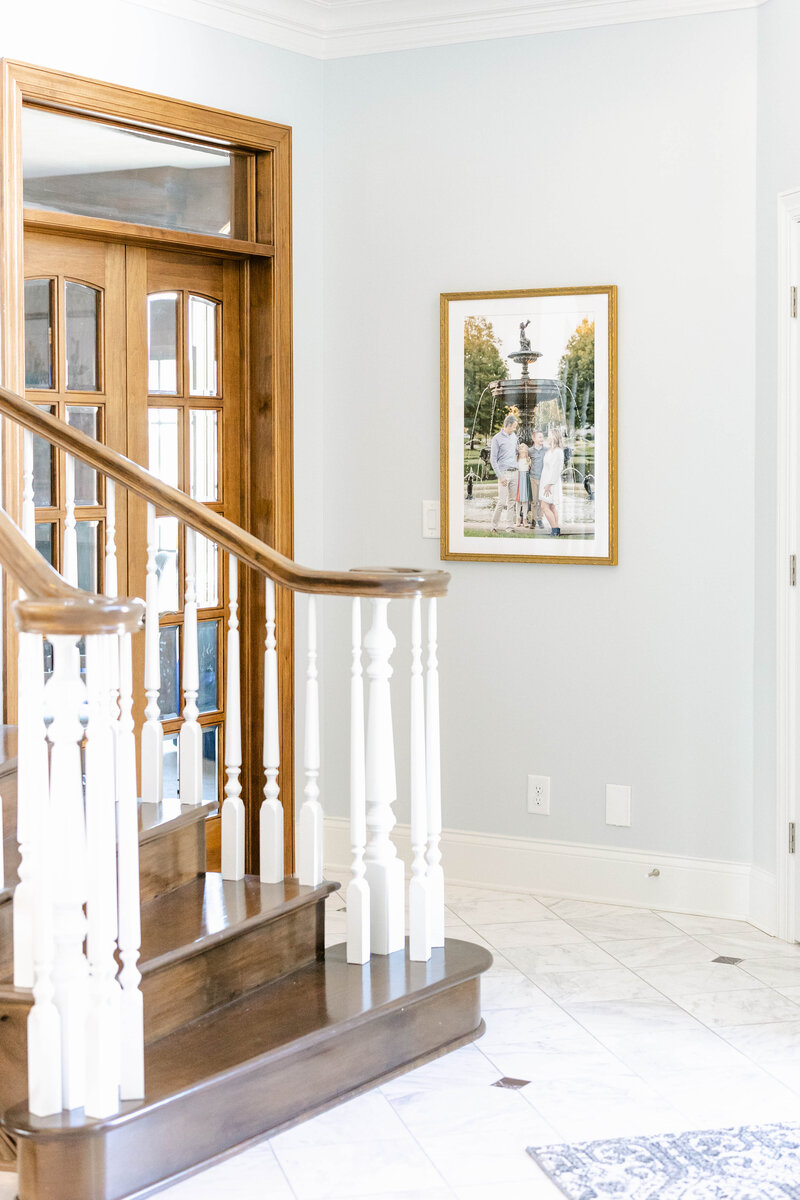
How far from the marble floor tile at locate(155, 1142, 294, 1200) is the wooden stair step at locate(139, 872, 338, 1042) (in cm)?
31

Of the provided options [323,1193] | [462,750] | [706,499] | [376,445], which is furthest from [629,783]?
[323,1193]

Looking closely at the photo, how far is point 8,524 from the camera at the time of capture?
2.39m

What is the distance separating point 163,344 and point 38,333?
48 centimetres

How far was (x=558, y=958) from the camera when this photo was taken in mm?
3787

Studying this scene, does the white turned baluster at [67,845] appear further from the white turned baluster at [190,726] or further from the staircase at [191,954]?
the white turned baluster at [190,726]

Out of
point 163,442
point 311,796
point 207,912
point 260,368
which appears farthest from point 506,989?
point 260,368

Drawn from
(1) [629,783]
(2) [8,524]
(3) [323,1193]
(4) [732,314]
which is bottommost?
(3) [323,1193]

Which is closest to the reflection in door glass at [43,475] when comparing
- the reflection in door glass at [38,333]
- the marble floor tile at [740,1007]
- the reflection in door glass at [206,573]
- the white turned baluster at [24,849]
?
the reflection in door glass at [38,333]

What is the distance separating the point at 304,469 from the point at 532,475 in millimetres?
801

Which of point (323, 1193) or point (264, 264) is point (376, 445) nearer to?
point (264, 264)

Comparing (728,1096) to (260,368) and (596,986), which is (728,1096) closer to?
(596,986)

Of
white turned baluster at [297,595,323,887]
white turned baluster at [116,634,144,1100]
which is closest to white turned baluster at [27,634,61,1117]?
white turned baluster at [116,634,144,1100]

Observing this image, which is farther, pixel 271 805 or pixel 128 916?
pixel 271 805

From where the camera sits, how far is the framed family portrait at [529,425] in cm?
429
